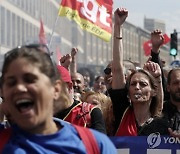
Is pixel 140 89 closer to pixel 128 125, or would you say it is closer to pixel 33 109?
pixel 128 125

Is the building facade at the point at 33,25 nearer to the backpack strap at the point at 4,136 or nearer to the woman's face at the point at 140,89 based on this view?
the woman's face at the point at 140,89

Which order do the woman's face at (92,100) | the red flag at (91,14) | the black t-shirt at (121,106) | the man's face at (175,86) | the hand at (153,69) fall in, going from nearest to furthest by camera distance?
the black t-shirt at (121,106) → the man's face at (175,86) → the hand at (153,69) → the woman's face at (92,100) → the red flag at (91,14)

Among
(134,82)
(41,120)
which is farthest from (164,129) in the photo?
(41,120)

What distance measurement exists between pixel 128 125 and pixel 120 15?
1.12 metres

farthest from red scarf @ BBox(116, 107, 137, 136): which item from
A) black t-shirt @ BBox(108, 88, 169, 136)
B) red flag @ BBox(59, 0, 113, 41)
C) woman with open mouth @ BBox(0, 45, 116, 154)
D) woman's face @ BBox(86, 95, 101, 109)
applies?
red flag @ BBox(59, 0, 113, 41)

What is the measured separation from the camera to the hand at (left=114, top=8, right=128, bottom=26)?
547cm

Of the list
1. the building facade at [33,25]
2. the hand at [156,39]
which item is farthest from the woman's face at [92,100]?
the building facade at [33,25]

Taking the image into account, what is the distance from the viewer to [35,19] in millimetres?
53344

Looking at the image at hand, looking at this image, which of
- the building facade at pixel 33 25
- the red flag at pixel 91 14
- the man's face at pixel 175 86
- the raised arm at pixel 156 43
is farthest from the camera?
the building facade at pixel 33 25

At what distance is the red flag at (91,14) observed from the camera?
8477 mm

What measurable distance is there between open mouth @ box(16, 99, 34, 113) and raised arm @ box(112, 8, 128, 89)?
2.59 m

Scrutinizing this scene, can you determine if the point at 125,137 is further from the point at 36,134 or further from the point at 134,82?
the point at 36,134

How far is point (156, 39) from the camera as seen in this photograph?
6.07 meters

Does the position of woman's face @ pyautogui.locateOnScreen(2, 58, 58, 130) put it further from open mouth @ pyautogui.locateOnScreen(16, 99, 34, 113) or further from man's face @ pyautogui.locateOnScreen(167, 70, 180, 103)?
man's face @ pyautogui.locateOnScreen(167, 70, 180, 103)
